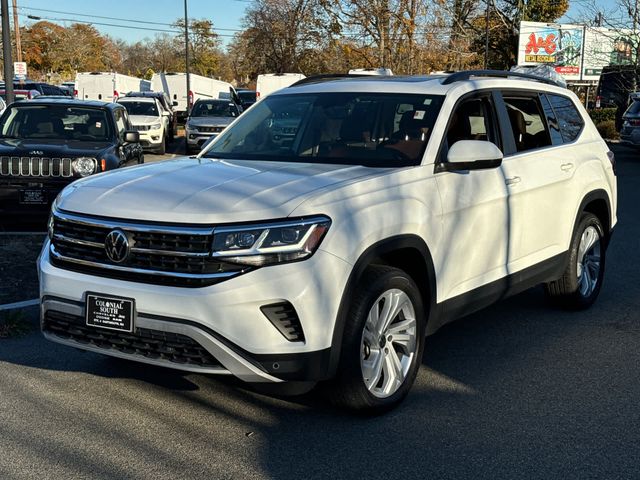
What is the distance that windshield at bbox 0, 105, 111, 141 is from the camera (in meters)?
10.3

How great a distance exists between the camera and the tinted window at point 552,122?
6207 mm

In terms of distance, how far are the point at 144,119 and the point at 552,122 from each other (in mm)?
19015

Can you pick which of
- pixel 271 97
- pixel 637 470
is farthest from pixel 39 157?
pixel 637 470

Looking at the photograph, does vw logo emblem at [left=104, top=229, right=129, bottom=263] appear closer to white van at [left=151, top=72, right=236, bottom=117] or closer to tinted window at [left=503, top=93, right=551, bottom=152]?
tinted window at [left=503, top=93, right=551, bottom=152]

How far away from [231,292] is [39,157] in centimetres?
624

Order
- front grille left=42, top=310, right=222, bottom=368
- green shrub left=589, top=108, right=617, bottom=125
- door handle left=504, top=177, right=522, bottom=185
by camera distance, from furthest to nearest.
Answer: green shrub left=589, top=108, right=617, bottom=125, door handle left=504, top=177, right=522, bottom=185, front grille left=42, top=310, right=222, bottom=368

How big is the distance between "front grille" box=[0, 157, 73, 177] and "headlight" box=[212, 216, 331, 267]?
5964 mm

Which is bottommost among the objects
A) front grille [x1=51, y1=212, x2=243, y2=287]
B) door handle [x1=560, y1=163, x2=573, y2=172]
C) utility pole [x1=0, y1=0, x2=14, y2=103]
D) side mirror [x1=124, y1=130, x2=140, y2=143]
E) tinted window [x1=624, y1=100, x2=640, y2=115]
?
front grille [x1=51, y1=212, x2=243, y2=287]

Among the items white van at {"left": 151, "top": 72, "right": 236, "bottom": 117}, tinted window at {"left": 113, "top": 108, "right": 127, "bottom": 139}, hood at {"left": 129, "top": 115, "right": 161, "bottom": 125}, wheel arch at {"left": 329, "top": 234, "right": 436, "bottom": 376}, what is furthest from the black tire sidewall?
white van at {"left": 151, "top": 72, "right": 236, "bottom": 117}

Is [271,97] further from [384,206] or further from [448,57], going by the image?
[448,57]

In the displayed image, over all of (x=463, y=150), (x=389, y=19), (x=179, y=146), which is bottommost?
(x=179, y=146)

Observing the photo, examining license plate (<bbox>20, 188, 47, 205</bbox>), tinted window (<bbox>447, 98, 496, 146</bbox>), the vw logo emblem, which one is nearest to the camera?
the vw logo emblem

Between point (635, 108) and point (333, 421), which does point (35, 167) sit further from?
point (635, 108)

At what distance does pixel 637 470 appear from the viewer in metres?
3.81
